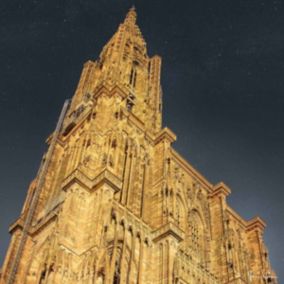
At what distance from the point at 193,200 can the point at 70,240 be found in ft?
42.4

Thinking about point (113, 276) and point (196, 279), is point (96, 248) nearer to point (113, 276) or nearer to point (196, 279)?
point (113, 276)

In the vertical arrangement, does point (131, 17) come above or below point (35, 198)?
above

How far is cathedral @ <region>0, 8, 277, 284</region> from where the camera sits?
67.1ft

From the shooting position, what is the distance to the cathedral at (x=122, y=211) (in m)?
20.5

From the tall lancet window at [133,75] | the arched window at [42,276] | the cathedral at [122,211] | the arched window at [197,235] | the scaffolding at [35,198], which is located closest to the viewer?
the arched window at [42,276]

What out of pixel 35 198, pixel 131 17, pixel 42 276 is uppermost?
pixel 131 17

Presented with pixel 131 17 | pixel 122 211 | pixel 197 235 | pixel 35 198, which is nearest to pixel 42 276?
pixel 122 211

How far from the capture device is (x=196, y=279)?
1014 inches

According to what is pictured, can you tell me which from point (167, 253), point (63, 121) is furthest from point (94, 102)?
point (167, 253)

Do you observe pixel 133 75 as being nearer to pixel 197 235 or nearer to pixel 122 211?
pixel 197 235

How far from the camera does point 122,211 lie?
23656mm

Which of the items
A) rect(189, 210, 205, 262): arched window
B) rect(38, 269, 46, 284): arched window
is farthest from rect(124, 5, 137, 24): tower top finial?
rect(38, 269, 46, 284): arched window

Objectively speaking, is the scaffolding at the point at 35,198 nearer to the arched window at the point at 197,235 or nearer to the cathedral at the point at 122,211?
the cathedral at the point at 122,211

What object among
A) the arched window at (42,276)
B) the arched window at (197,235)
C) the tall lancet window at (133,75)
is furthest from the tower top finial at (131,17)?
the arched window at (42,276)
